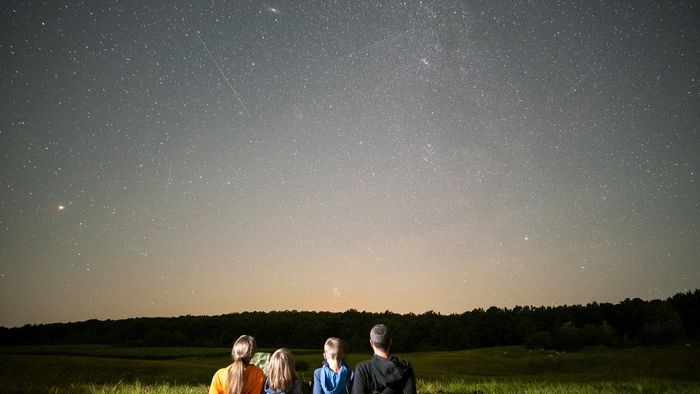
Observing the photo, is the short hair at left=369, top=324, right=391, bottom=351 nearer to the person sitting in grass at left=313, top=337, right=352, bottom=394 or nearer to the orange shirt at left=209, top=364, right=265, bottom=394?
the person sitting in grass at left=313, top=337, right=352, bottom=394

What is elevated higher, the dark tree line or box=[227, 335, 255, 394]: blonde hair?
box=[227, 335, 255, 394]: blonde hair

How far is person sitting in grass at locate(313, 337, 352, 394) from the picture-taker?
6.26 m

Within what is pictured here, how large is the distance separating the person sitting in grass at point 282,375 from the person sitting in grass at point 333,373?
1.15 feet

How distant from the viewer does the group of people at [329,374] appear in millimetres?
5531

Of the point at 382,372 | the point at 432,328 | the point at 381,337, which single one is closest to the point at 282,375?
the point at 382,372

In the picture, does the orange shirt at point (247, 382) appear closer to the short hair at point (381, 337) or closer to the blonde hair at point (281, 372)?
the blonde hair at point (281, 372)

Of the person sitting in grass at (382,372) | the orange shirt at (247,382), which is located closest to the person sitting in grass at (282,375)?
the orange shirt at (247,382)

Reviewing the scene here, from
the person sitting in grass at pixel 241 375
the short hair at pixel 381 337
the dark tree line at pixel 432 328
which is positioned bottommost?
the dark tree line at pixel 432 328

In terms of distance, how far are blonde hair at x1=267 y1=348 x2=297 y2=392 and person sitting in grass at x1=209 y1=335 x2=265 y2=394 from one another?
28cm

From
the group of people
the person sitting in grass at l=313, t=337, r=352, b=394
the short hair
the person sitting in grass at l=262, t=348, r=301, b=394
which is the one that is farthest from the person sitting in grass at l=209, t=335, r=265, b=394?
the short hair

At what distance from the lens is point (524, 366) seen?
62844mm

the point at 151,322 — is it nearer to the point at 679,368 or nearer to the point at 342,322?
the point at 342,322

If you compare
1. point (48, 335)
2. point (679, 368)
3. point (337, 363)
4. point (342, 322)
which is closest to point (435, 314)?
point (342, 322)

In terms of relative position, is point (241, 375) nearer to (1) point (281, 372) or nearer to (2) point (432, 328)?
(1) point (281, 372)
